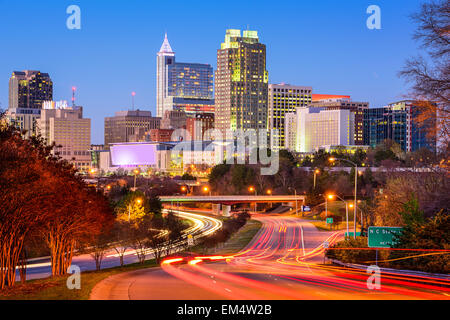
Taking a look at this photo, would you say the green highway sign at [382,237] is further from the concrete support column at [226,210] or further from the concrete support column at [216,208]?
the concrete support column at [216,208]

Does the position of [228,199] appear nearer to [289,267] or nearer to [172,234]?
[172,234]

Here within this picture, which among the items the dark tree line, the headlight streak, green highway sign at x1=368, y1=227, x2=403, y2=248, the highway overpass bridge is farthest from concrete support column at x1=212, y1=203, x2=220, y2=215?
green highway sign at x1=368, y1=227, x2=403, y2=248

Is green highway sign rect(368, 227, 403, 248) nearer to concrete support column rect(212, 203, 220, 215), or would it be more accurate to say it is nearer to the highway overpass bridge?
the highway overpass bridge

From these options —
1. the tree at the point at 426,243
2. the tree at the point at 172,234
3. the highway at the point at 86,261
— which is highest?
the tree at the point at 426,243

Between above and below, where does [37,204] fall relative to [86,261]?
above

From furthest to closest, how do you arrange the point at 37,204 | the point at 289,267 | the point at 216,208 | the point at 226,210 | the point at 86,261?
the point at 216,208, the point at 226,210, the point at 86,261, the point at 289,267, the point at 37,204

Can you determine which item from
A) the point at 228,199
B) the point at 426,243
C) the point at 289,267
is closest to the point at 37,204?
the point at 426,243

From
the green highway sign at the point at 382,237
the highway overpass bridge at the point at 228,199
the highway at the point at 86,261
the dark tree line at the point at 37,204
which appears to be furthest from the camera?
the highway overpass bridge at the point at 228,199

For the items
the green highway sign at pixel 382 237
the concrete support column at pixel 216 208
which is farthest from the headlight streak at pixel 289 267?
the concrete support column at pixel 216 208

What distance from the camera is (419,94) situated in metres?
28.7

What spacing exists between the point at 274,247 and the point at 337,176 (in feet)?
239

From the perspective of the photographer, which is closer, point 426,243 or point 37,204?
point 37,204
